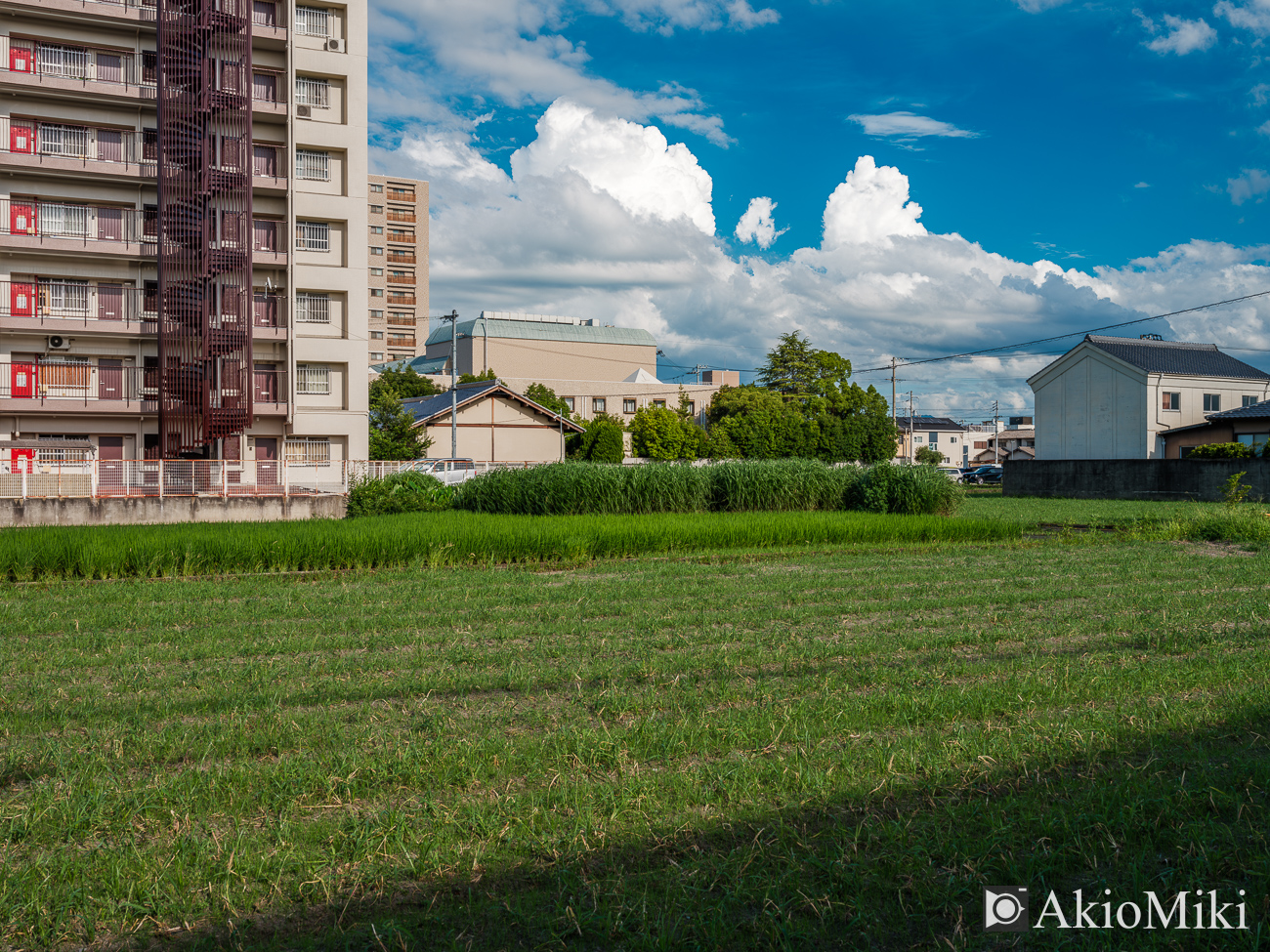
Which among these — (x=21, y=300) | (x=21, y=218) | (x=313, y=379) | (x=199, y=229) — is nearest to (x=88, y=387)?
(x=21, y=300)

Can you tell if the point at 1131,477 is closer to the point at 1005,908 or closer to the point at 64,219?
the point at 1005,908

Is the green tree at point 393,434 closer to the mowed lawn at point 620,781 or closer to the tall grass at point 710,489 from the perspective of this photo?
the tall grass at point 710,489

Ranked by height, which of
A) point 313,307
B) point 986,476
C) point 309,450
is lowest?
point 986,476

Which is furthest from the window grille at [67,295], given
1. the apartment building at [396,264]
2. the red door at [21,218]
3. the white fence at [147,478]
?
the apartment building at [396,264]

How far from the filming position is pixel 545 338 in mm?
90688

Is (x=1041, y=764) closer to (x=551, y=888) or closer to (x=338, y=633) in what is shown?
(x=551, y=888)

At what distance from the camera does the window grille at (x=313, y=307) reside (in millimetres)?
34094

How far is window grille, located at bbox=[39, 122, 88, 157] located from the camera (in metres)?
31.0

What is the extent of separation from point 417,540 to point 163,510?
1172cm

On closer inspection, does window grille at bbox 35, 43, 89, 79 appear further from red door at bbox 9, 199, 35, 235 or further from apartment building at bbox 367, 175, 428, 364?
apartment building at bbox 367, 175, 428, 364

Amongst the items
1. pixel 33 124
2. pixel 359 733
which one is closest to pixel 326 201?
pixel 33 124

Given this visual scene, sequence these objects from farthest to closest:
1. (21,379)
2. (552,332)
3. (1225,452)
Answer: (552,332)
(1225,452)
(21,379)

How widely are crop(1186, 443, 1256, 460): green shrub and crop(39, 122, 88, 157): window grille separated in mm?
45503

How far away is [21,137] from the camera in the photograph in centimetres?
3092
